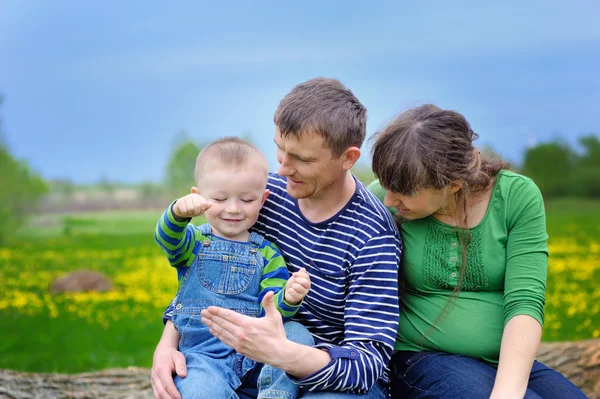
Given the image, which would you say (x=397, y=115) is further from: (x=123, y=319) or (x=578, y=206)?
(x=578, y=206)

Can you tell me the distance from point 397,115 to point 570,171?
12.4 metres

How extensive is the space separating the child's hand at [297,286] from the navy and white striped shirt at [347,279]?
0.22m

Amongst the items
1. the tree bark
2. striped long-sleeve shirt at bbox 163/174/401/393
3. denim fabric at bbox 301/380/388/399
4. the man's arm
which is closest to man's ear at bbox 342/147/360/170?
striped long-sleeve shirt at bbox 163/174/401/393

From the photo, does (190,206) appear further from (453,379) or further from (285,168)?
(453,379)

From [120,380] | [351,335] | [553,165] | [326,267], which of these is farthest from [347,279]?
[553,165]

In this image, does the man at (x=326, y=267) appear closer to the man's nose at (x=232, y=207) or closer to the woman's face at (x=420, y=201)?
the woman's face at (x=420, y=201)

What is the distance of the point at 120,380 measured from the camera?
4.34 m

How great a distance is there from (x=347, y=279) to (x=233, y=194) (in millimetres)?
590

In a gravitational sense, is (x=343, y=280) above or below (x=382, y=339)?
above

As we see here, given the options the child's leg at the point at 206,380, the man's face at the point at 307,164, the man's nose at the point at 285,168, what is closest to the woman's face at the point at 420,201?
the man's face at the point at 307,164

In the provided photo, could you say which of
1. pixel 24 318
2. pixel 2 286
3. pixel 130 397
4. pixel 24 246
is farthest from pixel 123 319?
pixel 24 246

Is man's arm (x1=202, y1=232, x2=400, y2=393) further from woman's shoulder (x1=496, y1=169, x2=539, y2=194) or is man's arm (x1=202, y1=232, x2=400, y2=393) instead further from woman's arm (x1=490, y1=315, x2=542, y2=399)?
woman's shoulder (x1=496, y1=169, x2=539, y2=194)

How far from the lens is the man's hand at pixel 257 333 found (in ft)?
7.81

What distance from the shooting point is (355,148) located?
2676mm
